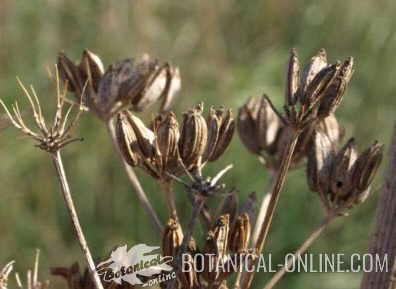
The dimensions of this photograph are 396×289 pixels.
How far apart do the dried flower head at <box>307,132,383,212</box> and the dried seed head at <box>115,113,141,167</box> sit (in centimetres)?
46

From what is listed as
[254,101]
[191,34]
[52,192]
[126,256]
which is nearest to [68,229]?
[52,192]

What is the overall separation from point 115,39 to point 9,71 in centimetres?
72

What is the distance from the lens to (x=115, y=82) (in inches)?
85.3

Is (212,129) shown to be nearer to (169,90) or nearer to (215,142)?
(215,142)

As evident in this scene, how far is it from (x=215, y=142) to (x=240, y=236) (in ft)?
0.77

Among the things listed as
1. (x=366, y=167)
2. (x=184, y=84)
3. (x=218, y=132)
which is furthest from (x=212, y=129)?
(x=184, y=84)

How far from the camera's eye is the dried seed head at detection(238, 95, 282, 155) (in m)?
2.28

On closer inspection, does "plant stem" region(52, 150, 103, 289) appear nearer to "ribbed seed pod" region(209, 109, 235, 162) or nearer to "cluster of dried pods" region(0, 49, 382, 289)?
"cluster of dried pods" region(0, 49, 382, 289)

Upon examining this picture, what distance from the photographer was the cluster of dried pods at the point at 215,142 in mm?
1710

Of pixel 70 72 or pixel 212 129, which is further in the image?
pixel 70 72

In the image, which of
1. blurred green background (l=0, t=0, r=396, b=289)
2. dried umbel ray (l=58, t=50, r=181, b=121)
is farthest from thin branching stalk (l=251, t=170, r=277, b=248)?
blurred green background (l=0, t=0, r=396, b=289)

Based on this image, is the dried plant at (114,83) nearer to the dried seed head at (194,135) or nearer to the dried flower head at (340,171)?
the dried seed head at (194,135)

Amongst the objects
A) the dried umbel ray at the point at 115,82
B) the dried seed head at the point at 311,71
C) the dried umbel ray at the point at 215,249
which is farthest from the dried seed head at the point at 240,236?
the dried umbel ray at the point at 115,82

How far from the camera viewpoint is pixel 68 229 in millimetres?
4676
